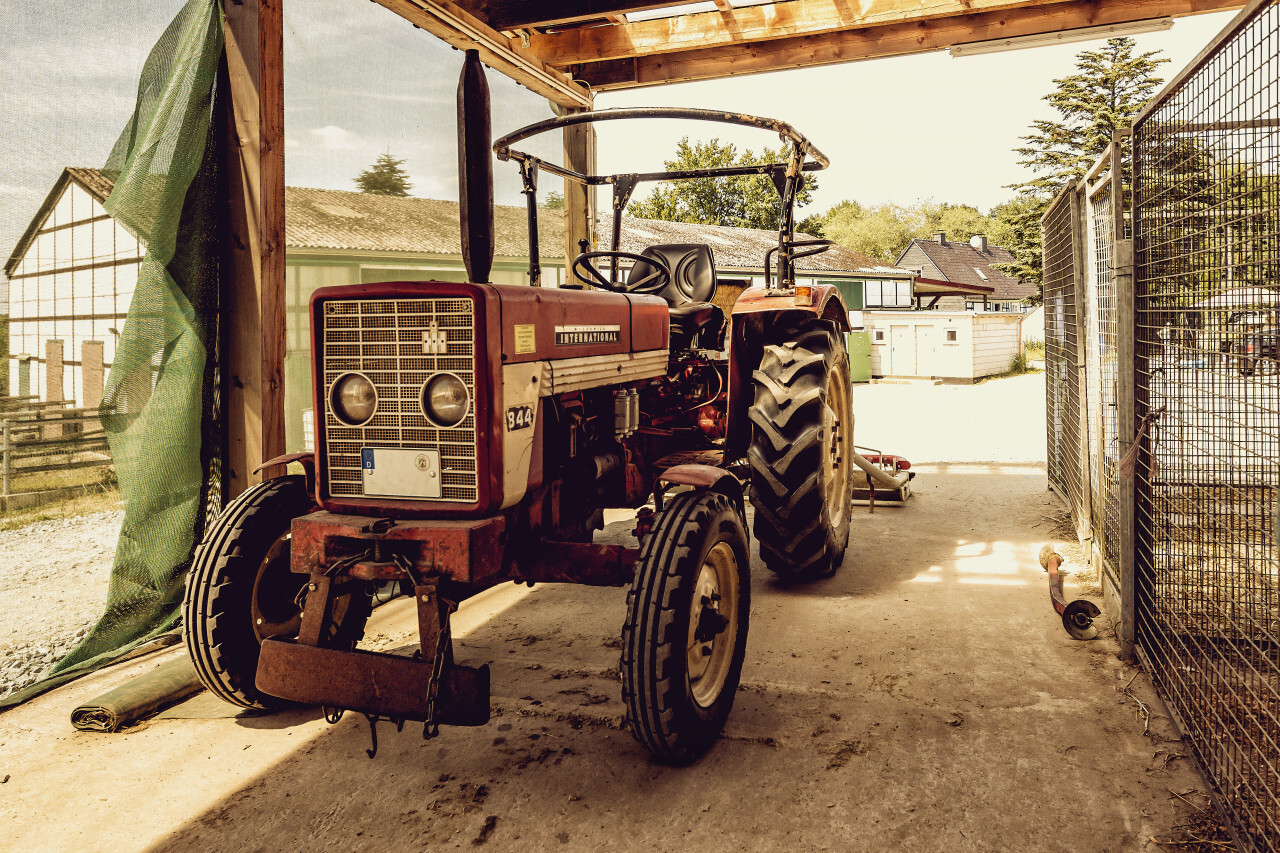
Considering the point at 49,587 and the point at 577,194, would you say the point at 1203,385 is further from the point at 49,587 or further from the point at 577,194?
the point at 577,194

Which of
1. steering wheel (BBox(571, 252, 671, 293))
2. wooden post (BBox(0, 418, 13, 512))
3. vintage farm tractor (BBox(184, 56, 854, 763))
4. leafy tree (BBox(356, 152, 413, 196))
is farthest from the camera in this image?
leafy tree (BBox(356, 152, 413, 196))

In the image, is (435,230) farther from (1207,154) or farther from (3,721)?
(1207,154)

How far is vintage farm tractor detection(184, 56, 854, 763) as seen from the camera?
2559 mm

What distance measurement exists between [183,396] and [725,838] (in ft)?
9.41

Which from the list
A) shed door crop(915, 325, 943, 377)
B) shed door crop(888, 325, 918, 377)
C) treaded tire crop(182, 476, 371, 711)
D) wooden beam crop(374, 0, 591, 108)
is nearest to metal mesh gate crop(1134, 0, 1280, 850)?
treaded tire crop(182, 476, 371, 711)

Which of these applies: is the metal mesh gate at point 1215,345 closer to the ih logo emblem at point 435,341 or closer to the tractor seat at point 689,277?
the ih logo emblem at point 435,341

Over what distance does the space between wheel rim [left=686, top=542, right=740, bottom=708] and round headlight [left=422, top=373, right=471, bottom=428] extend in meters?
0.84

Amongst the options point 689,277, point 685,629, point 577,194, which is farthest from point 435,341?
point 577,194

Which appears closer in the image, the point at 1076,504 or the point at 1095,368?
the point at 1095,368

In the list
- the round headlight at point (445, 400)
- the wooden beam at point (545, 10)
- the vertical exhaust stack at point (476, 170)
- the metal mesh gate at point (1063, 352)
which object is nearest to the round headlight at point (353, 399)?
the round headlight at point (445, 400)

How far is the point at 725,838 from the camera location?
237cm

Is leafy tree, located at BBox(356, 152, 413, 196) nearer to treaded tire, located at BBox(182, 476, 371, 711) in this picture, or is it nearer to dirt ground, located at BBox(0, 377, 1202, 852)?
treaded tire, located at BBox(182, 476, 371, 711)

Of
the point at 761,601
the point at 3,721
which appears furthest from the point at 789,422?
the point at 3,721

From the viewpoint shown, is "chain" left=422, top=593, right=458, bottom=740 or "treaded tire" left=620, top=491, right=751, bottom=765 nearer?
"chain" left=422, top=593, right=458, bottom=740
